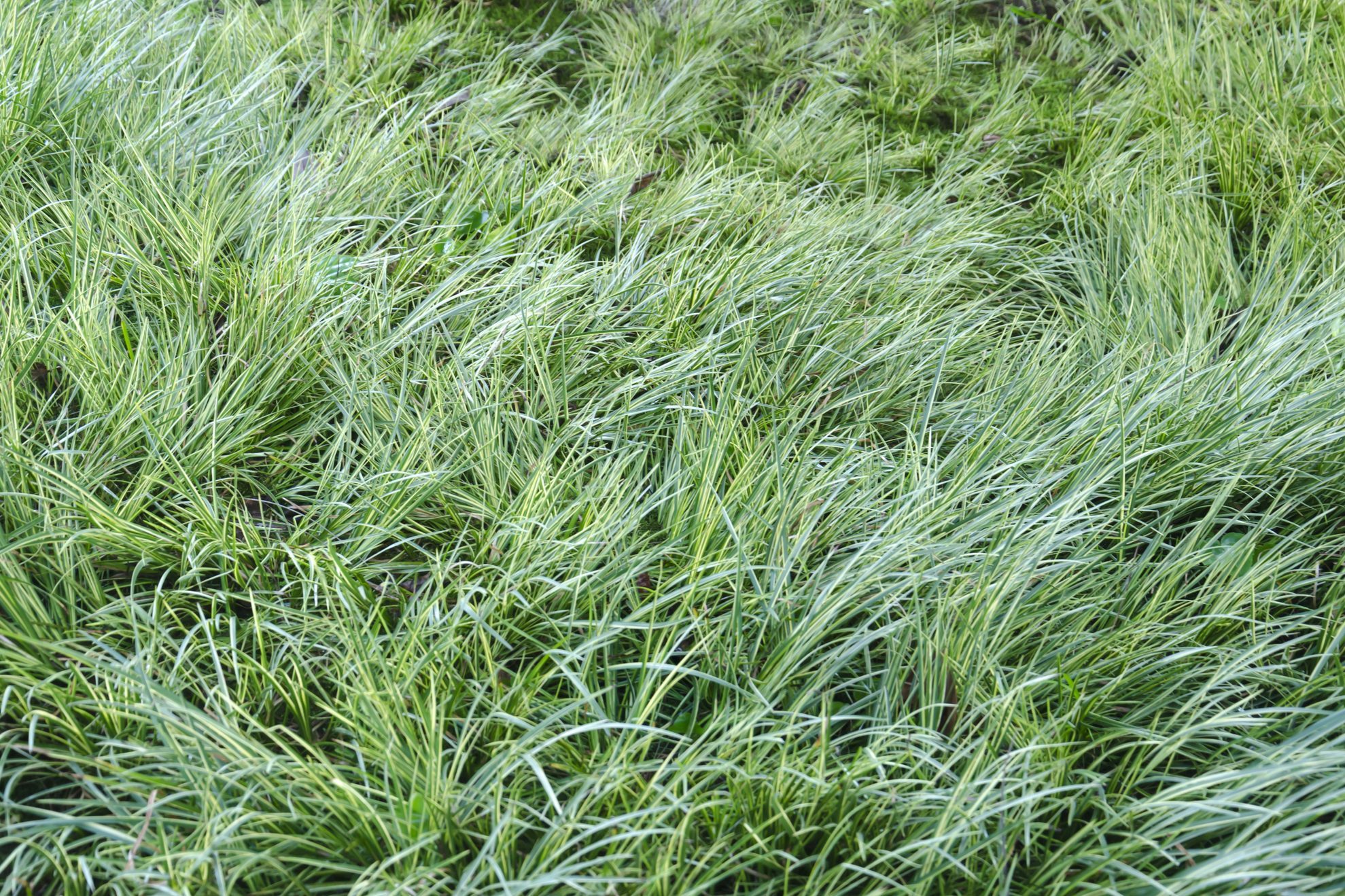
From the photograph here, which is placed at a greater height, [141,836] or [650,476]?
[650,476]

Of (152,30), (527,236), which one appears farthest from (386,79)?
(527,236)

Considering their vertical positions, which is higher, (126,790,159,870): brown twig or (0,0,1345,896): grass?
(0,0,1345,896): grass

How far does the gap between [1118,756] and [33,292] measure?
8.23ft

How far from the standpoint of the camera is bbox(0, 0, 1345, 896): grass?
1.47 metres

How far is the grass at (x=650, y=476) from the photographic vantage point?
1473mm

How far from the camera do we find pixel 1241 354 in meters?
2.46

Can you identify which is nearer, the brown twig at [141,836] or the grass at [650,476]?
the brown twig at [141,836]

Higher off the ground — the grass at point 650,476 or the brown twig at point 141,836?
the grass at point 650,476

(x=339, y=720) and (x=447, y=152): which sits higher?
(x=447, y=152)

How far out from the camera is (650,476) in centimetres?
209

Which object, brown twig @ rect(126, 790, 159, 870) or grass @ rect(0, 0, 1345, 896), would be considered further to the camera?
grass @ rect(0, 0, 1345, 896)

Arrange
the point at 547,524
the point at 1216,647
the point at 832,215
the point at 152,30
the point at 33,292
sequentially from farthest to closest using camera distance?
the point at 152,30 → the point at 832,215 → the point at 33,292 → the point at 547,524 → the point at 1216,647

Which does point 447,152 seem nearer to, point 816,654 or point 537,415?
point 537,415

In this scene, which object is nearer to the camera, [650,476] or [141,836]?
[141,836]
